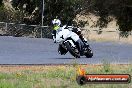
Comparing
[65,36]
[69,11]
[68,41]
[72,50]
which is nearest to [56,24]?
[65,36]

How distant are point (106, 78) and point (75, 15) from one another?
37.2 m

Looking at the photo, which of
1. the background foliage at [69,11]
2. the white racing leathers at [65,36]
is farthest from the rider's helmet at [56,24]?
the background foliage at [69,11]

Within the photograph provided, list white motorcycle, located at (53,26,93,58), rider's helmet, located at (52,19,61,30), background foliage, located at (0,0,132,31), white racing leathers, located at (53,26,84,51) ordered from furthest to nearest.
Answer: background foliage, located at (0,0,132,31) < white motorcycle, located at (53,26,93,58) < white racing leathers, located at (53,26,84,51) < rider's helmet, located at (52,19,61,30)

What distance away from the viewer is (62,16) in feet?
143

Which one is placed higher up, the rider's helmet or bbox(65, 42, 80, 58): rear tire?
the rider's helmet

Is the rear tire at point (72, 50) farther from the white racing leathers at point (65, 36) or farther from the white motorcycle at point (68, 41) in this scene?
the white racing leathers at point (65, 36)

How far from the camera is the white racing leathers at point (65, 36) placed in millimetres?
18047

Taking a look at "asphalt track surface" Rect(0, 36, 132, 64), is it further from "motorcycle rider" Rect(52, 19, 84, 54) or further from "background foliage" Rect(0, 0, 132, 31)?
"background foliage" Rect(0, 0, 132, 31)

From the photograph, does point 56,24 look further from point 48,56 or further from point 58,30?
point 48,56

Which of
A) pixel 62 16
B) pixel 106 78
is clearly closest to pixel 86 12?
pixel 62 16

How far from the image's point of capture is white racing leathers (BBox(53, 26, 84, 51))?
1805 centimetres

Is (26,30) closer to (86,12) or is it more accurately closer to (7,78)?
(86,12)

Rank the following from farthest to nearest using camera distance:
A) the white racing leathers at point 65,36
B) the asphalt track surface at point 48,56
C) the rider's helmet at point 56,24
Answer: the asphalt track surface at point 48,56 < the white racing leathers at point 65,36 < the rider's helmet at point 56,24

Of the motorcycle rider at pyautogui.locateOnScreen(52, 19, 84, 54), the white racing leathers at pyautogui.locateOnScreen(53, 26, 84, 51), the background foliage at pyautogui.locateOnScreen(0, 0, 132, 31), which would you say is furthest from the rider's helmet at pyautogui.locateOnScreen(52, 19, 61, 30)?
the background foliage at pyautogui.locateOnScreen(0, 0, 132, 31)
